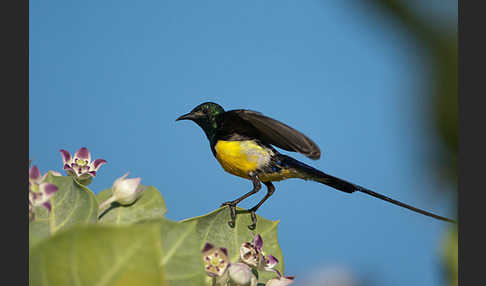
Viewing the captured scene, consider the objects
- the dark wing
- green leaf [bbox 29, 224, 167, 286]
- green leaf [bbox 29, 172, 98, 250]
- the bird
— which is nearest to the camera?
green leaf [bbox 29, 224, 167, 286]

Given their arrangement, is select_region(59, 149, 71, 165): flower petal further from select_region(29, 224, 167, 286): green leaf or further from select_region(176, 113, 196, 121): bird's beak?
select_region(176, 113, 196, 121): bird's beak

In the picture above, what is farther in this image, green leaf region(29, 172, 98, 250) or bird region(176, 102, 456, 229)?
bird region(176, 102, 456, 229)

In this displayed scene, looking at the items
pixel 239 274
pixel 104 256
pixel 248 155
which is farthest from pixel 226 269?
pixel 248 155

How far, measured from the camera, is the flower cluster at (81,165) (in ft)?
1.13

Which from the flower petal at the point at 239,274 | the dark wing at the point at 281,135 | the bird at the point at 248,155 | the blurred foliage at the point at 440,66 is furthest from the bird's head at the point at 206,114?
the flower petal at the point at 239,274

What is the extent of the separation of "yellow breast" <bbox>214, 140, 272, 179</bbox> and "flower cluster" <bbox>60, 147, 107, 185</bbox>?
9.6 inches

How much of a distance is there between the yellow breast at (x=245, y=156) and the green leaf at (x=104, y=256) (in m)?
0.39

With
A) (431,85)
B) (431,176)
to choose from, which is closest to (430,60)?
(431,85)

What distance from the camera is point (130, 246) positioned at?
0.18 meters

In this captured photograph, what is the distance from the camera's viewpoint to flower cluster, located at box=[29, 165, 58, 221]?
27 centimetres

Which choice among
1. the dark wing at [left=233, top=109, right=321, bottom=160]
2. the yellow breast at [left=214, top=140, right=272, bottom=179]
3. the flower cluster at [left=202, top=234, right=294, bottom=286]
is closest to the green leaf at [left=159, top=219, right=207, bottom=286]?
the flower cluster at [left=202, top=234, right=294, bottom=286]

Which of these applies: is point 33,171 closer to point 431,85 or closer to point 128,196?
point 128,196

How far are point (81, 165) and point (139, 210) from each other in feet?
0.21

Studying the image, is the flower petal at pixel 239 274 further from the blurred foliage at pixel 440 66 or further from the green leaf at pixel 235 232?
the blurred foliage at pixel 440 66
